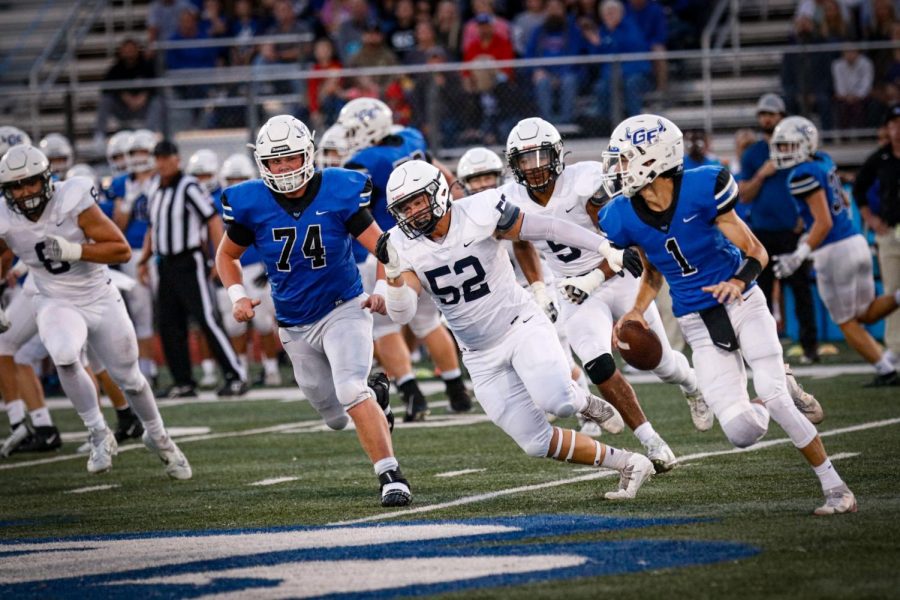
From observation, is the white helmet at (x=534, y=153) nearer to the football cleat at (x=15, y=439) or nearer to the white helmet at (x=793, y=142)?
the white helmet at (x=793, y=142)

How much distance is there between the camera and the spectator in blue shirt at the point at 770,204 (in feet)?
40.2

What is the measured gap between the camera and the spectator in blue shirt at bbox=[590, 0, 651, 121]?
1362cm

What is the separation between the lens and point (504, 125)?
13.8m

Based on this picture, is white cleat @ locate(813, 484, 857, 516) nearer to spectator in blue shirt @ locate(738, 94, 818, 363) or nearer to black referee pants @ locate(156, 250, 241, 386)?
spectator in blue shirt @ locate(738, 94, 818, 363)

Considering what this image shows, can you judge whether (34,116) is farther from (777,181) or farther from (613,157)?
(613,157)

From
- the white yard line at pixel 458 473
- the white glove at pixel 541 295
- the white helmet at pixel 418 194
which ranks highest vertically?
the white helmet at pixel 418 194

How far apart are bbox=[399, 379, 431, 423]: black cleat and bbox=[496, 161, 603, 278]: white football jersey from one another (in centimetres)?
218

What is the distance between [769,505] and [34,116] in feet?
37.3

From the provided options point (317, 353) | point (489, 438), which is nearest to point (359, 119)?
point (489, 438)

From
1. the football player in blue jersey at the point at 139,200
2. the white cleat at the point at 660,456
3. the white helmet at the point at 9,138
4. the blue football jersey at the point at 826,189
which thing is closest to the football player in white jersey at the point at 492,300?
the white cleat at the point at 660,456

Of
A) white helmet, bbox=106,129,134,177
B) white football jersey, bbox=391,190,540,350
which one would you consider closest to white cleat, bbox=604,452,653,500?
white football jersey, bbox=391,190,540,350

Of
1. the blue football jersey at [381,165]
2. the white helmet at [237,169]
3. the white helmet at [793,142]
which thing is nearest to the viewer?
the blue football jersey at [381,165]

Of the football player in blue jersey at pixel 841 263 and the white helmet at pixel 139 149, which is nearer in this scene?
the football player in blue jersey at pixel 841 263

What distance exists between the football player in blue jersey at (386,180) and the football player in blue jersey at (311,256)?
8.06 feet
